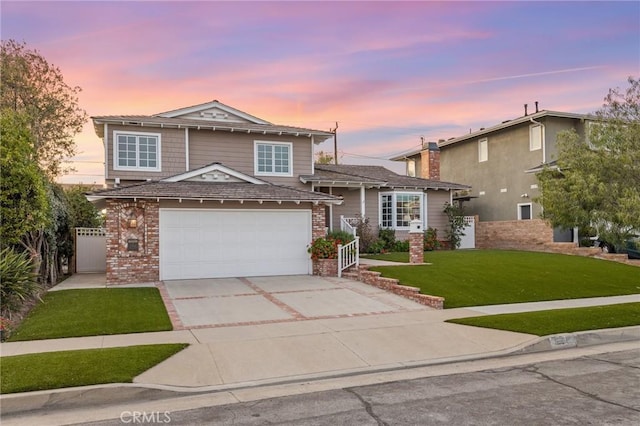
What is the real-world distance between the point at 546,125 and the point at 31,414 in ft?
78.9

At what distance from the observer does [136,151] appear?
62.0ft

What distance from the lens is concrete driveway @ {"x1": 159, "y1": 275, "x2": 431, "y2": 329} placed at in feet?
34.6

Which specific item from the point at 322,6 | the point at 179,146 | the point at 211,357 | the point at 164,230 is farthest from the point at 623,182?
the point at 179,146

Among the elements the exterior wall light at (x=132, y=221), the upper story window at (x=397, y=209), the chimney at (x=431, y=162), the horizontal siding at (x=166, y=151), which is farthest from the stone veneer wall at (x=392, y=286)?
the chimney at (x=431, y=162)

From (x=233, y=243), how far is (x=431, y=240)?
430 inches

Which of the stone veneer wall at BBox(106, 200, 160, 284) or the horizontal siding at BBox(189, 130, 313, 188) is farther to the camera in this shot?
the horizontal siding at BBox(189, 130, 313, 188)

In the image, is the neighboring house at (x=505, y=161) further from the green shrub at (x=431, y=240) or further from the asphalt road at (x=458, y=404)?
the asphalt road at (x=458, y=404)

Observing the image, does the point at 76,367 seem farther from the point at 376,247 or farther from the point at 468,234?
the point at 468,234

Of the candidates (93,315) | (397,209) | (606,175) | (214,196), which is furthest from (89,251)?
(606,175)

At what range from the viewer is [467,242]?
24703 mm

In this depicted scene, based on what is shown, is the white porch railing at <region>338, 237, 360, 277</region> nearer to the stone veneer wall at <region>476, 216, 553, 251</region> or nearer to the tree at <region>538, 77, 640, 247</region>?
the tree at <region>538, 77, 640, 247</region>

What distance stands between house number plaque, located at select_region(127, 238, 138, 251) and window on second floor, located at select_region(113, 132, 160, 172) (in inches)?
183

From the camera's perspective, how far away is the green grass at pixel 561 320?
362 inches

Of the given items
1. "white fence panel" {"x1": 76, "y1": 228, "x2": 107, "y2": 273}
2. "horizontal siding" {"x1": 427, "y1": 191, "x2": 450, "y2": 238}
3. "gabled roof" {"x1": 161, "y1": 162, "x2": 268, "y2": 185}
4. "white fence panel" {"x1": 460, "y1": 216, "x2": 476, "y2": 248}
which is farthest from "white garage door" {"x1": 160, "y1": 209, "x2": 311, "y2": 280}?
"white fence panel" {"x1": 460, "y1": 216, "x2": 476, "y2": 248}
